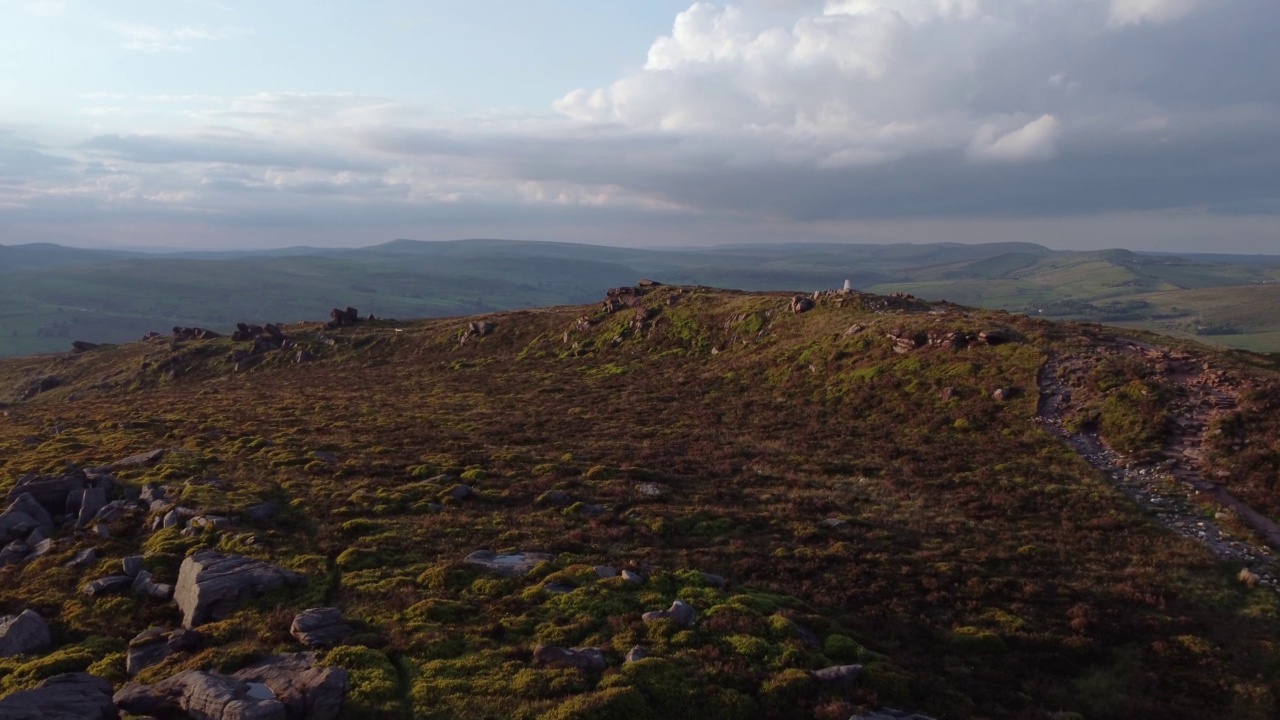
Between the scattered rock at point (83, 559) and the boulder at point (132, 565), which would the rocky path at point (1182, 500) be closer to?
the boulder at point (132, 565)

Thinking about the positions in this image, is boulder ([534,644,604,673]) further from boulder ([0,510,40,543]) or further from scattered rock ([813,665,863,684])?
boulder ([0,510,40,543])

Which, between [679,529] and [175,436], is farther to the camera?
[175,436]

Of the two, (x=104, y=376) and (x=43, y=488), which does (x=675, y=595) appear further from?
(x=104, y=376)

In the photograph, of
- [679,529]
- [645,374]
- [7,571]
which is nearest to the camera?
[7,571]

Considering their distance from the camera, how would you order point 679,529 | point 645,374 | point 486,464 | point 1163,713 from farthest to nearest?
point 645,374
point 486,464
point 679,529
point 1163,713

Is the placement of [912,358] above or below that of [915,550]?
above

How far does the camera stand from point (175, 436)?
2280 inches

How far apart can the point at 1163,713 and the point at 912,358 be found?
44.3 meters

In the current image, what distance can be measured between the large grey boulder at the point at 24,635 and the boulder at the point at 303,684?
383 inches

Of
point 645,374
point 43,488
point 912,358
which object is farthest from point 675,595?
point 645,374

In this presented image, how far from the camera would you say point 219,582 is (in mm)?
26297

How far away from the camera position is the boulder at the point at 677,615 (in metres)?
23.7

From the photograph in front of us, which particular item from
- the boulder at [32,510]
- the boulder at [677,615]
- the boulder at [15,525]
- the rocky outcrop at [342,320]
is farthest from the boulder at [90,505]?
the rocky outcrop at [342,320]

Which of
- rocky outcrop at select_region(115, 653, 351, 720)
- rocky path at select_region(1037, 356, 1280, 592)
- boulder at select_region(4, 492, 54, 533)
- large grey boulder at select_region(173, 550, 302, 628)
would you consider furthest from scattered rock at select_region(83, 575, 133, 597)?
rocky path at select_region(1037, 356, 1280, 592)
